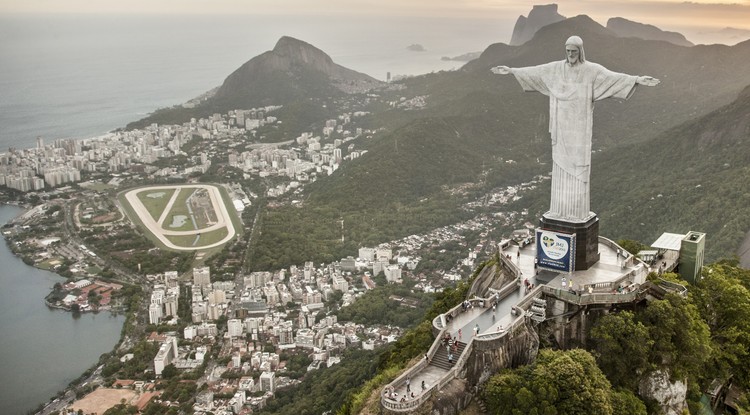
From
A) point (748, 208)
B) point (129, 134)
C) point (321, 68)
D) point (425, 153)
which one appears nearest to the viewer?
point (748, 208)

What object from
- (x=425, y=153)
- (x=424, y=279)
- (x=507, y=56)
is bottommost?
(x=424, y=279)

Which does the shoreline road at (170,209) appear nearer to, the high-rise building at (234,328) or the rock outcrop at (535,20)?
the high-rise building at (234,328)

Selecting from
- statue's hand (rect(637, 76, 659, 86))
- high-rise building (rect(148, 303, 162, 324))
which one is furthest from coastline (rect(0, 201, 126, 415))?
statue's hand (rect(637, 76, 659, 86))

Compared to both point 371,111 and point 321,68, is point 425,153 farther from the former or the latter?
point 321,68

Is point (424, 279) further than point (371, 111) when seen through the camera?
No

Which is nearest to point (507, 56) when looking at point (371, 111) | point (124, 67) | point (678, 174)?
point (371, 111)

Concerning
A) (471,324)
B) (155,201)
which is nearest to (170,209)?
(155,201)

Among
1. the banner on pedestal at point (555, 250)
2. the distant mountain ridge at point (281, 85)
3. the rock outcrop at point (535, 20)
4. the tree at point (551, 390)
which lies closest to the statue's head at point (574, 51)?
the banner on pedestal at point (555, 250)

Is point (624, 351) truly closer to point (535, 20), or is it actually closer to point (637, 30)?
point (637, 30)
